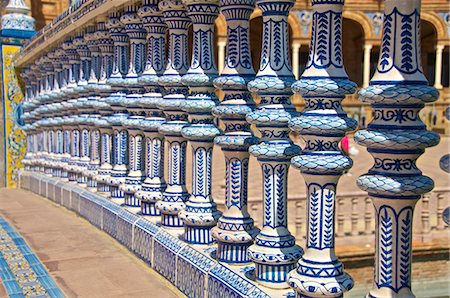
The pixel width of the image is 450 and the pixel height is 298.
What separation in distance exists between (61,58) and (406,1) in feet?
16.0

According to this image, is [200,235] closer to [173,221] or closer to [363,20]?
[173,221]

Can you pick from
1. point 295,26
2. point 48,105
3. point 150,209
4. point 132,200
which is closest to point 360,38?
point 295,26

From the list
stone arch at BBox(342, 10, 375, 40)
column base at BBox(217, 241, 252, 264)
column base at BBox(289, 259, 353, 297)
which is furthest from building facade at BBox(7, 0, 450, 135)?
column base at BBox(289, 259, 353, 297)

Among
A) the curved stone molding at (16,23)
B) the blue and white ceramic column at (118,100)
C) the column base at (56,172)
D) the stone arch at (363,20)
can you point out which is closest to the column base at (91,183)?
the blue and white ceramic column at (118,100)

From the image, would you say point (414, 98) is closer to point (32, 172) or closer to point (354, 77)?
point (32, 172)

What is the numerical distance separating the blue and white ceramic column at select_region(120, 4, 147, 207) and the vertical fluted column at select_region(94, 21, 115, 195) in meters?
0.50

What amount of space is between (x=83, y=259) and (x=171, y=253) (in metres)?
0.80

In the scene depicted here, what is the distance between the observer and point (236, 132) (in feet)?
8.89

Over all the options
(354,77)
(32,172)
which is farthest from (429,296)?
(354,77)

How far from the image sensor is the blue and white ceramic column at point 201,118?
3.03m

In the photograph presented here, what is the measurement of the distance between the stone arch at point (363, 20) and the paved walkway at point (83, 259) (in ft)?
76.6

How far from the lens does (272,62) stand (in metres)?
2.42

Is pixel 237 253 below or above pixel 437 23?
below

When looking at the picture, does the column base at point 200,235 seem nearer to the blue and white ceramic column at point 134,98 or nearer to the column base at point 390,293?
the blue and white ceramic column at point 134,98
